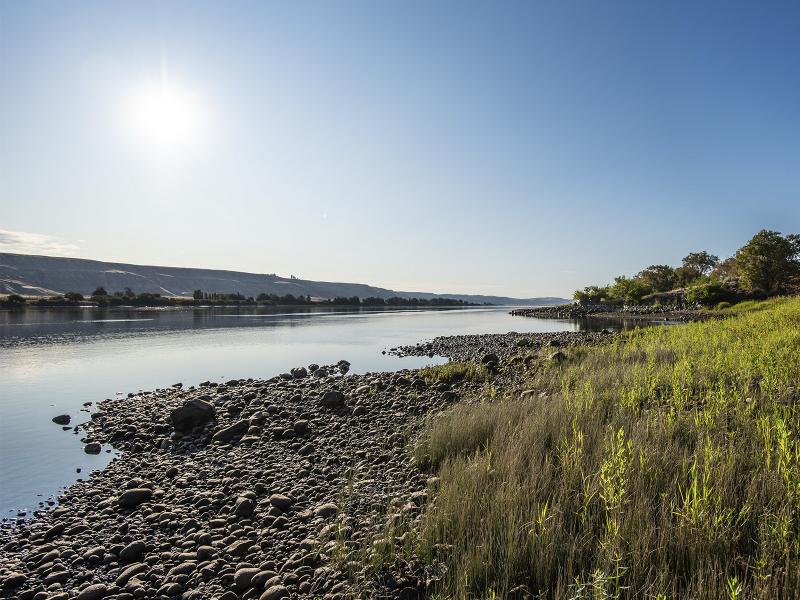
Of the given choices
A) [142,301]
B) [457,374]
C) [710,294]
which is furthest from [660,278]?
[142,301]

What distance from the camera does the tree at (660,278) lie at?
88875mm

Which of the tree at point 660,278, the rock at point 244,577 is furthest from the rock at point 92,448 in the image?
the tree at point 660,278

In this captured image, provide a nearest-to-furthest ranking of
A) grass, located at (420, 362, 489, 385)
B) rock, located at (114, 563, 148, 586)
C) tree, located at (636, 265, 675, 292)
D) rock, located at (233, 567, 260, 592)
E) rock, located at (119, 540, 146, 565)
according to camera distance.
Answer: rock, located at (233, 567, 260, 592)
rock, located at (114, 563, 148, 586)
rock, located at (119, 540, 146, 565)
grass, located at (420, 362, 489, 385)
tree, located at (636, 265, 675, 292)

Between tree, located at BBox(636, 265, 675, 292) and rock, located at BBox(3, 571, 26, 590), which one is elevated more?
tree, located at BBox(636, 265, 675, 292)

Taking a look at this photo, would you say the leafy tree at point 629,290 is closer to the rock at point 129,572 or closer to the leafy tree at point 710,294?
the leafy tree at point 710,294

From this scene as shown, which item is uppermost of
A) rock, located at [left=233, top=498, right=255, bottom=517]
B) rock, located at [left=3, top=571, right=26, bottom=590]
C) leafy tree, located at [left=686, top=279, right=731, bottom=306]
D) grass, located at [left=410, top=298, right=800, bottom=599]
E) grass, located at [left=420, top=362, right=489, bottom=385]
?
leafy tree, located at [left=686, top=279, right=731, bottom=306]

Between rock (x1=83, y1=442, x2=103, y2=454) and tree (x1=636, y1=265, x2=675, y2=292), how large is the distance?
99.1 metres

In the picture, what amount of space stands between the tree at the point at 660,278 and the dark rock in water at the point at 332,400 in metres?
94.1

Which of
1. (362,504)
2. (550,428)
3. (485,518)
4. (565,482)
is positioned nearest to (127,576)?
(362,504)

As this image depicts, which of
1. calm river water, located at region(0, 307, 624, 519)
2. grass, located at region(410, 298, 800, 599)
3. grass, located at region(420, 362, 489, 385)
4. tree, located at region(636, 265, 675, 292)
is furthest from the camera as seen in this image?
tree, located at region(636, 265, 675, 292)

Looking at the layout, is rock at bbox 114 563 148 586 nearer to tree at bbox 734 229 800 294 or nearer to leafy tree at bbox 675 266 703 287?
tree at bbox 734 229 800 294

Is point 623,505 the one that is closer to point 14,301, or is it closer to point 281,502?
point 281,502

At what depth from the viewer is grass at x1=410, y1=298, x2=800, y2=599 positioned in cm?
348

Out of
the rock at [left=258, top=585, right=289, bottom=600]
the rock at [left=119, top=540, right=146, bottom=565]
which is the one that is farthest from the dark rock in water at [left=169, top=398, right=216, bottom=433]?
the rock at [left=258, top=585, right=289, bottom=600]
